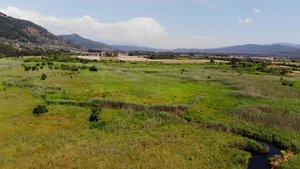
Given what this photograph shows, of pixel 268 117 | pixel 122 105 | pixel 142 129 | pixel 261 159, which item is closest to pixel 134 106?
pixel 122 105

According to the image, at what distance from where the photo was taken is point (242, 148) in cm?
2020

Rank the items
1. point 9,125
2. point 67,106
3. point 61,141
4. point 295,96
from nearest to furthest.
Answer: point 61,141
point 9,125
point 67,106
point 295,96

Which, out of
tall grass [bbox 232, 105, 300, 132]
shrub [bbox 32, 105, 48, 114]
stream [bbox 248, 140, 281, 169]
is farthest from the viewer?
shrub [bbox 32, 105, 48, 114]

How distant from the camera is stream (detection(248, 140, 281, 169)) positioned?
1758cm

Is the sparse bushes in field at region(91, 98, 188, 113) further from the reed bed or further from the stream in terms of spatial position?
the stream

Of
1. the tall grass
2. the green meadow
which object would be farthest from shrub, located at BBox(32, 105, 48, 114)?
the tall grass

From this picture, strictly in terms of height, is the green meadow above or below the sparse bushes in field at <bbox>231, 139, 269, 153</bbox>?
above

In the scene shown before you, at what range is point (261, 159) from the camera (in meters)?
18.8

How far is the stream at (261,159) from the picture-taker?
17578 millimetres

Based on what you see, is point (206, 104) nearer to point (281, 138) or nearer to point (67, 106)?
point (281, 138)

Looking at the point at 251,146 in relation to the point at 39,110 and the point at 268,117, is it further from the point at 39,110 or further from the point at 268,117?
the point at 39,110

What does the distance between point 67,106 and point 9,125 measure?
9.12 meters

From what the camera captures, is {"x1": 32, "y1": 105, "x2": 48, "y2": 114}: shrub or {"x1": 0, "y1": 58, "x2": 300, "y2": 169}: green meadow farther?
{"x1": 32, "y1": 105, "x2": 48, "y2": 114}: shrub

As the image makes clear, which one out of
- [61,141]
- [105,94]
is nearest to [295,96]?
[105,94]
